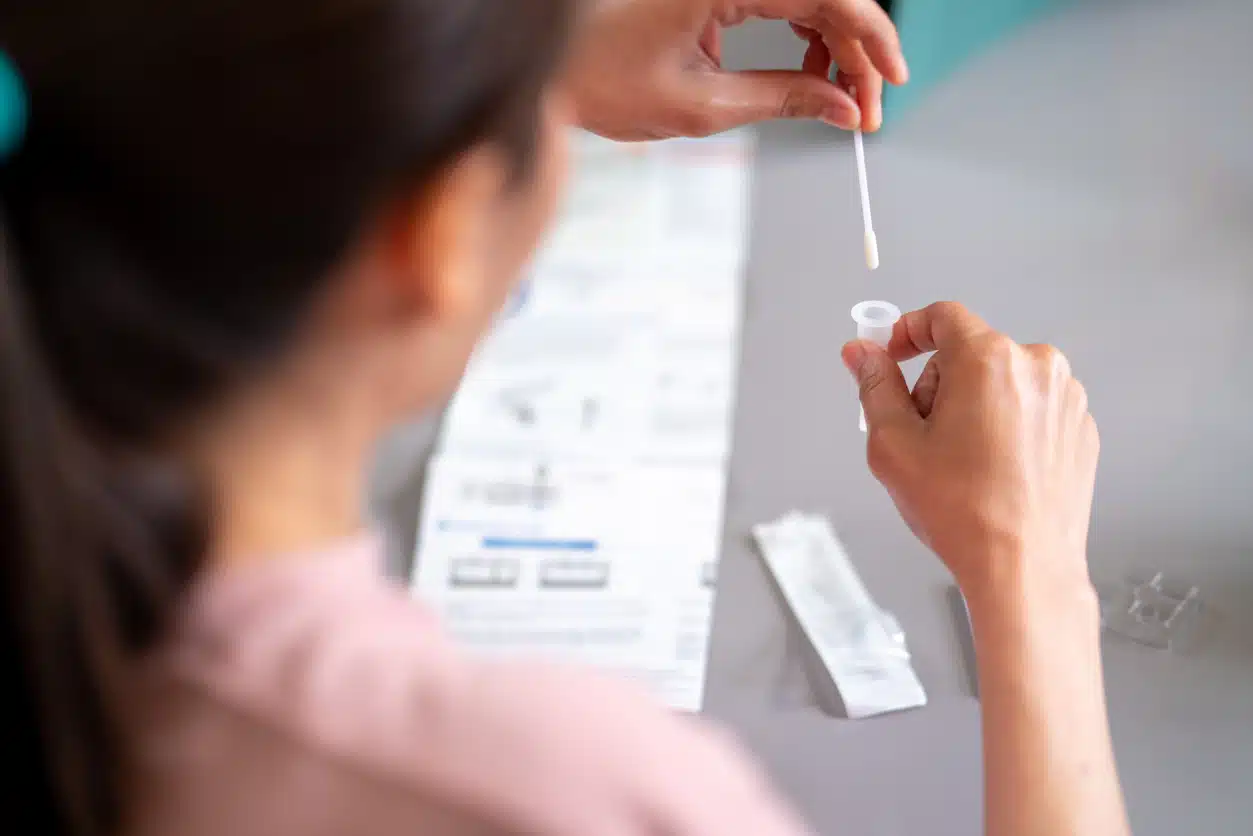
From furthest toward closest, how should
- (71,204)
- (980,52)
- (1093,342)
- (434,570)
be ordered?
1. (980,52)
2. (1093,342)
3. (434,570)
4. (71,204)

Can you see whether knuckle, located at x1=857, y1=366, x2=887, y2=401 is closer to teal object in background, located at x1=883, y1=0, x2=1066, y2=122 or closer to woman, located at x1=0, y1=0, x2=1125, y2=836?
woman, located at x1=0, y1=0, x2=1125, y2=836

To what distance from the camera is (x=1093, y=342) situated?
2.99ft

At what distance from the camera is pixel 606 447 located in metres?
0.85

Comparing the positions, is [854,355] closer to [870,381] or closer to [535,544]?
[870,381]

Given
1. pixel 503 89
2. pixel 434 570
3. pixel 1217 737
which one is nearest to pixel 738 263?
pixel 434 570

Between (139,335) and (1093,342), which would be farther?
(1093,342)

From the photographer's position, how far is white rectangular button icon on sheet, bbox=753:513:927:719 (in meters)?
0.67

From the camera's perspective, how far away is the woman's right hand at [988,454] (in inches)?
22.6

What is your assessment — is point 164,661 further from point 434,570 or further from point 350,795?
point 434,570

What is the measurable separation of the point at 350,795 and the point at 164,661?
2.7 inches

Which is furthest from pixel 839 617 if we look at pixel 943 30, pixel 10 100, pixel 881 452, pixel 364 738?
pixel 943 30

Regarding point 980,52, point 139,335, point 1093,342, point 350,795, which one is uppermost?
point 980,52

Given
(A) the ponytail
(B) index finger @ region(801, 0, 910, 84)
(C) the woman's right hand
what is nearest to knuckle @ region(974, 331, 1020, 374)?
(C) the woman's right hand

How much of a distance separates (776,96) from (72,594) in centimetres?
69
